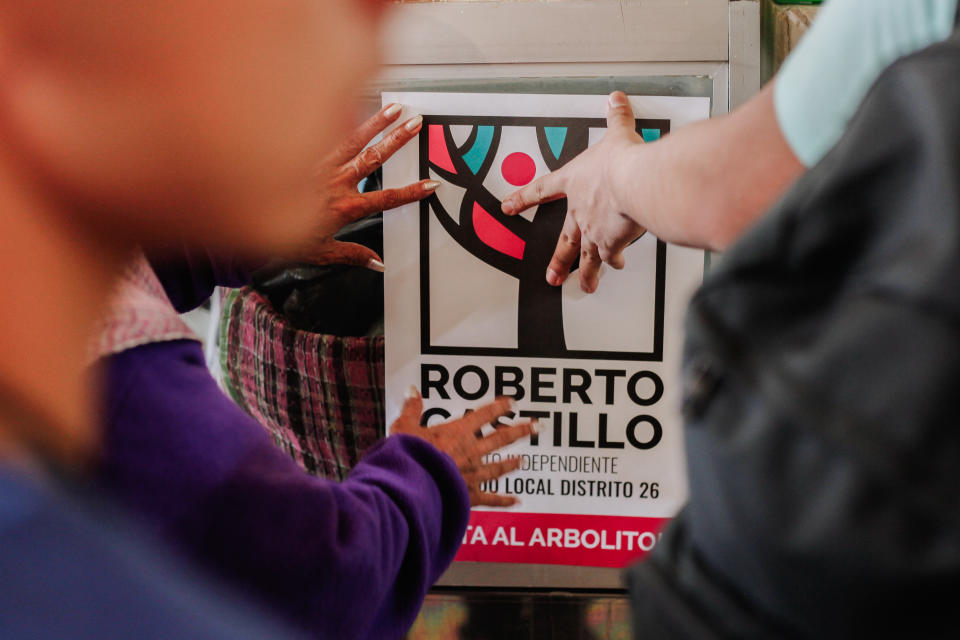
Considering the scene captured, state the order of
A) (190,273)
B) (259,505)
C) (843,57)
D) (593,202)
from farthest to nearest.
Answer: (593,202), (190,273), (259,505), (843,57)

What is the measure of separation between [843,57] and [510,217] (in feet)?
2.14

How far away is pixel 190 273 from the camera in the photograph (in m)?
0.81

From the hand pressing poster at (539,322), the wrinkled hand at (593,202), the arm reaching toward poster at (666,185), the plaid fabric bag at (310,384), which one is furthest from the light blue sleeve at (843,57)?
the plaid fabric bag at (310,384)

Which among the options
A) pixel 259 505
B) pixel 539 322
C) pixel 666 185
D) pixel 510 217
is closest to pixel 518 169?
pixel 510 217

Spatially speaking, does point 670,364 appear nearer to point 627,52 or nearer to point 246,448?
point 627,52

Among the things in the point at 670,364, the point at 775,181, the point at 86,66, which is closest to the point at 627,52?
the point at 670,364

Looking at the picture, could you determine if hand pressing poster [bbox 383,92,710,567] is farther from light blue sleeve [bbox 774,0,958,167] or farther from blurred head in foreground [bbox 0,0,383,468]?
blurred head in foreground [bbox 0,0,383,468]

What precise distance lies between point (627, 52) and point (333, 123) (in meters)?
0.72

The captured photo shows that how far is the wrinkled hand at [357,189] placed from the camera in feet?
3.44

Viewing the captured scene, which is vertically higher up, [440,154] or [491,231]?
[440,154]

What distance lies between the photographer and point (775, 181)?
21.3 inches

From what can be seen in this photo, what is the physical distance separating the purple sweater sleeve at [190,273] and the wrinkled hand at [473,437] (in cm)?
34

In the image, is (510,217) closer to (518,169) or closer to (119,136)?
(518,169)

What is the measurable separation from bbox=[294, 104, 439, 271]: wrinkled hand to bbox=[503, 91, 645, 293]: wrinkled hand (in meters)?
0.16
